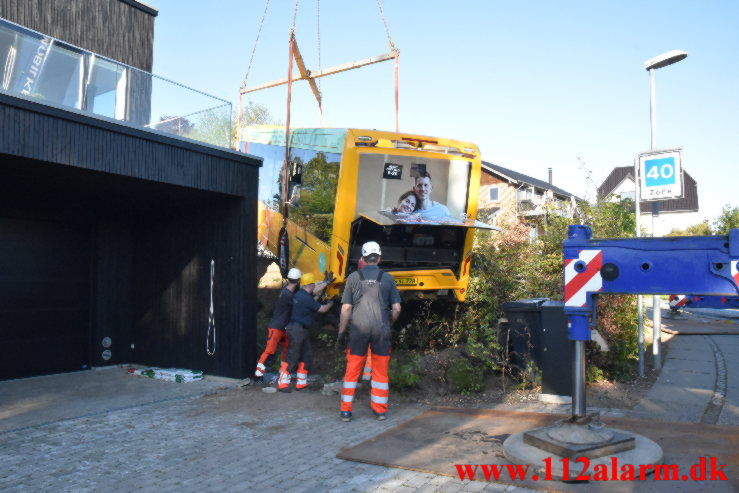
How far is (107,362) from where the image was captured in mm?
9906

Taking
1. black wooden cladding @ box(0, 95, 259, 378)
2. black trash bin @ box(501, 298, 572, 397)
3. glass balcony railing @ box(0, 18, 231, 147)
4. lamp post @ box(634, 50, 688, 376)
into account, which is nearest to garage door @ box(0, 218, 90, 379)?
black wooden cladding @ box(0, 95, 259, 378)

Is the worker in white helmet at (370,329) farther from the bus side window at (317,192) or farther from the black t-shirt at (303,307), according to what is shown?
the bus side window at (317,192)

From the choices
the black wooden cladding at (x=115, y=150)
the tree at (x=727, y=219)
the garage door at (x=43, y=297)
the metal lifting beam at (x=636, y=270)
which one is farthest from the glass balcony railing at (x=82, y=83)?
the tree at (x=727, y=219)

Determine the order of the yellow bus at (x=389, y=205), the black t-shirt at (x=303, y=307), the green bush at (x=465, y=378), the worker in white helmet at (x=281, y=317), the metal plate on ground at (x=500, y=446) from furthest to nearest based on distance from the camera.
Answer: the worker in white helmet at (x=281, y=317)
the yellow bus at (x=389, y=205)
the black t-shirt at (x=303, y=307)
the green bush at (x=465, y=378)
the metal plate on ground at (x=500, y=446)

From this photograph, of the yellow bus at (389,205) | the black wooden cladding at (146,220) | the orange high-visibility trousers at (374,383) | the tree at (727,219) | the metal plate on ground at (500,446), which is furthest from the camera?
the tree at (727,219)

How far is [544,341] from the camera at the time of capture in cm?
691

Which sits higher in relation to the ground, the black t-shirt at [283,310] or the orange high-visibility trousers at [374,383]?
the black t-shirt at [283,310]

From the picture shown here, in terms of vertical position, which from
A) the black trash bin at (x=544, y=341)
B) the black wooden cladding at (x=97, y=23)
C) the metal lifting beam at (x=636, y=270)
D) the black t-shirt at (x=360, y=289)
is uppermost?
the black wooden cladding at (x=97, y=23)

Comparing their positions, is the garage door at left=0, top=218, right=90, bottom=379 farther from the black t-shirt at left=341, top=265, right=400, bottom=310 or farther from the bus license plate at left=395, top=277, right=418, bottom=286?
A: the black t-shirt at left=341, top=265, right=400, bottom=310

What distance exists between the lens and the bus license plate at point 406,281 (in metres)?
8.81

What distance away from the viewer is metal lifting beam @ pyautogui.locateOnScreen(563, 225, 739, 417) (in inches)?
160

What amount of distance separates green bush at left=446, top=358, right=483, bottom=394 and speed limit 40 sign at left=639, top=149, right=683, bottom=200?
358 centimetres

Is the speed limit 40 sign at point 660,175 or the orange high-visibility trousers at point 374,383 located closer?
the orange high-visibility trousers at point 374,383

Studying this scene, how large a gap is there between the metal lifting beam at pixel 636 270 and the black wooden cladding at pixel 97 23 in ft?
38.7
